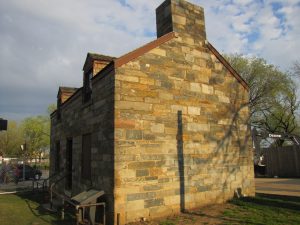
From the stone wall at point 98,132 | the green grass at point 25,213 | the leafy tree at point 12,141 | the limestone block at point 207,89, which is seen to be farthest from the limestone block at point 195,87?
the leafy tree at point 12,141

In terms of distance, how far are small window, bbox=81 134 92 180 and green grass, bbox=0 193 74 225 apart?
1489 mm

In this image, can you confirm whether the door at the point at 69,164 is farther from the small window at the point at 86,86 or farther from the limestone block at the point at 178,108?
the limestone block at the point at 178,108

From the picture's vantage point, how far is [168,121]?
916cm

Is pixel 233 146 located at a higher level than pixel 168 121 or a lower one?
lower

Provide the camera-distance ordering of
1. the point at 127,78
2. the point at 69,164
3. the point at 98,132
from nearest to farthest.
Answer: the point at 127,78
the point at 98,132
the point at 69,164

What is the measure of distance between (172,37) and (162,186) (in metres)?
4.74

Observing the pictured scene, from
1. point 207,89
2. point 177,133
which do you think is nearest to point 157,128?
point 177,133

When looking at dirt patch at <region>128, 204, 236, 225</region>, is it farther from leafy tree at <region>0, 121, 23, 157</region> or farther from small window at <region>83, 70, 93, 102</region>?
leafy tree at <region>0, 121, 23, 157</region>

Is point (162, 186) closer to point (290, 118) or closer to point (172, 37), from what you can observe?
point (172, 37)

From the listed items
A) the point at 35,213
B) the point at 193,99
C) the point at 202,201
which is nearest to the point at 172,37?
the point at 193,99

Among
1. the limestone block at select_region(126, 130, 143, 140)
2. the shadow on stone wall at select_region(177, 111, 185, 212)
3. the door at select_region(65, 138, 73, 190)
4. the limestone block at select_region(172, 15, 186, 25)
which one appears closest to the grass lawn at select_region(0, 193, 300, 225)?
the shadow on stone wall at select_region(177, 111, 185, 212)

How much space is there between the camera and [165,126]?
909 centimetres

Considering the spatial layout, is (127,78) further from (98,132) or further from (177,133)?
(177,133)

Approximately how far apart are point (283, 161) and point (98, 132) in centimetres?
1515
